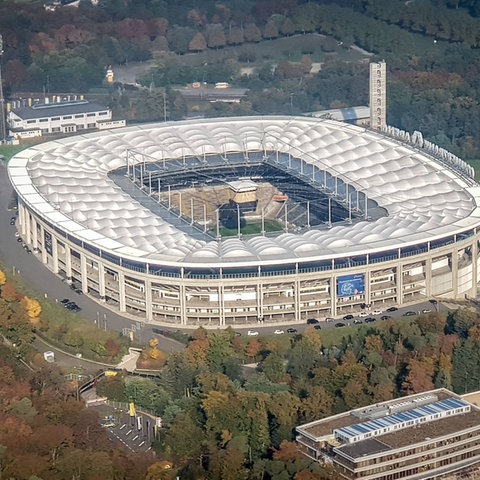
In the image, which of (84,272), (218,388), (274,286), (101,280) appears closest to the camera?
(218,388)

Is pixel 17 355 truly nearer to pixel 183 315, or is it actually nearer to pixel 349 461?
pixel 183 315

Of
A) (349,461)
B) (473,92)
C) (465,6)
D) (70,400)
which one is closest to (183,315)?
(70,400)

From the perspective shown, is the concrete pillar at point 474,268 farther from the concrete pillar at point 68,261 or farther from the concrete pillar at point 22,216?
the concrete pillar at point 22,216

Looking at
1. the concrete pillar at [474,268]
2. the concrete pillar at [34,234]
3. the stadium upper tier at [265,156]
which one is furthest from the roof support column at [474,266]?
the concrete pillar at [34,234]

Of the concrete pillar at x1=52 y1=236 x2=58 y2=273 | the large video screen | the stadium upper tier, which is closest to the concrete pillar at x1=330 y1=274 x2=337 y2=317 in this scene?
the large video screen

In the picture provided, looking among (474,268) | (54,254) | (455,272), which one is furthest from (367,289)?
(54,254)

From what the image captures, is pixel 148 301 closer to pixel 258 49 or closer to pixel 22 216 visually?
pixel 22 216

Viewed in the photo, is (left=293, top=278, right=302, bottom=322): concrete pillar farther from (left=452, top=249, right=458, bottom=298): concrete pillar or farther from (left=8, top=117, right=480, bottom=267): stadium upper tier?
(left=452, top=249, right=458, bottom=298): concrete pillar
